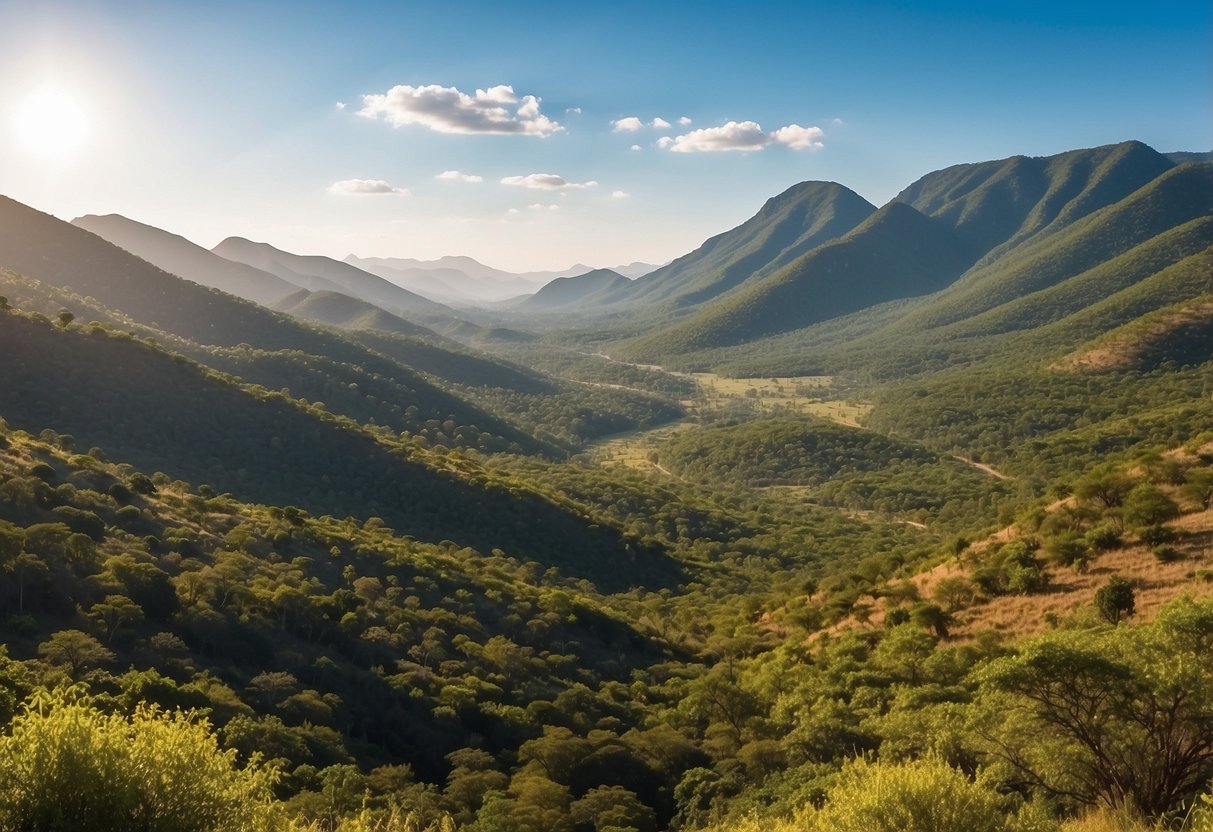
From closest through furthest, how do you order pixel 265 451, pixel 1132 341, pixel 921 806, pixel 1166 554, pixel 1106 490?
pixel 921 806, pixel 1166 554, pixel 1106 490, pixel 265 451, pixel 1132 341

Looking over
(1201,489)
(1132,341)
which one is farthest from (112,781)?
(1132,341)

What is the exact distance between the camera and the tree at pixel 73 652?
2616cm

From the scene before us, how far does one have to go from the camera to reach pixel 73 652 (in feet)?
87.4

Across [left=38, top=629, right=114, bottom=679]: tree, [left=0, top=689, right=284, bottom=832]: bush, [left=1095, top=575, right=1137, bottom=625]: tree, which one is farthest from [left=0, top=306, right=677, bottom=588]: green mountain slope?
[left=0, top=689, right=284, bottom=832]: bush

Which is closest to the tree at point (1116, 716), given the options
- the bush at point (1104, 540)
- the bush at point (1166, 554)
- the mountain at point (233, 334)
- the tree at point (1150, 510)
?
the bush at point (1166, 554)

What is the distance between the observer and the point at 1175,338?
14262cm

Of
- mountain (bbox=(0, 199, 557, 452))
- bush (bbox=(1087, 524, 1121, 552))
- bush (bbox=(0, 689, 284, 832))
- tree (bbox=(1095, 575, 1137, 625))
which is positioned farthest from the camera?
mountain (bbox=(0, 199, 557, 452))

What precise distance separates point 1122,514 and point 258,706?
138 feet

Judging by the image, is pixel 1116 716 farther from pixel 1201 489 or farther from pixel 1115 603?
pixel 1201 489

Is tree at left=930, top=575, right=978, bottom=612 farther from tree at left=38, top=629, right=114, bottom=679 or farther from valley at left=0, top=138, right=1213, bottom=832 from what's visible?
tree at left=38, top=629, right=114, bottom=679

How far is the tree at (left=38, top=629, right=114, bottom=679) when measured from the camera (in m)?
26.2

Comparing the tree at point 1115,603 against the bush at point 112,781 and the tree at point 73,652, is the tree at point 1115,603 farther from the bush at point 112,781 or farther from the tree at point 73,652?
the tree at point 73,652

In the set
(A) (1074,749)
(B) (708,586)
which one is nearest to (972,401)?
(B) (708,586)

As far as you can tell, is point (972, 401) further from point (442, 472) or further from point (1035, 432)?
point (442, 472)
